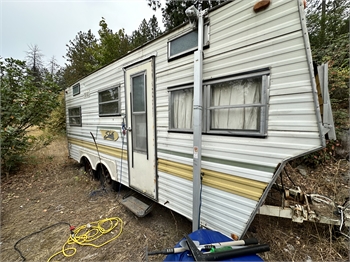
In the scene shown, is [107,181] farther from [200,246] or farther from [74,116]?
[200,246]

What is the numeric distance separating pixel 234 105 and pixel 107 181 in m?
3.96

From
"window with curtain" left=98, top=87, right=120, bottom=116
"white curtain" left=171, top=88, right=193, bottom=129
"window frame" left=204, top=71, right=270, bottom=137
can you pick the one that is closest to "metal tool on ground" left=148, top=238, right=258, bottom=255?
"window frame" left=204, top=71, right=270, bottom=137

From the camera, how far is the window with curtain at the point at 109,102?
3611 millimetres

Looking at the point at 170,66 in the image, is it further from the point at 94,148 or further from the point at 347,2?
the point at 347,2

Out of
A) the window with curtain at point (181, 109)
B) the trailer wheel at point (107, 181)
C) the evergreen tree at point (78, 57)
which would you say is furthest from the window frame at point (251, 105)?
the evergreen tree at point (78, 57)

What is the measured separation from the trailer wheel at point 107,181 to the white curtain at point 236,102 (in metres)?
3.23

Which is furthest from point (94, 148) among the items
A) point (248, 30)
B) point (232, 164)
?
point (248, 30)

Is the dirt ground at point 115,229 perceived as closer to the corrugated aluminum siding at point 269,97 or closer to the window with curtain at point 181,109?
the corrugated aluminum siding at point 269,97

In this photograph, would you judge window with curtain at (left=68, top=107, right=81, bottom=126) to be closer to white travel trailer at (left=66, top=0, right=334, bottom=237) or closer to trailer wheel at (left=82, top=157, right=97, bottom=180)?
trailer wheel at (left=82, top=157, right=97, bottom=180)

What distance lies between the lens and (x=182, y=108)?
8.05 feet

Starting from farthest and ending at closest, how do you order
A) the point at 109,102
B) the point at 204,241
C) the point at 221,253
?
the point at 109,102, the point at 204,241, the point at 221,253

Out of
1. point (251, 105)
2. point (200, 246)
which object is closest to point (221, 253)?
point (200, 246)

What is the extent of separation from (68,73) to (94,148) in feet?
49.0

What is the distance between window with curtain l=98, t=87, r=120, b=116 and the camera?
3611 millimetres
